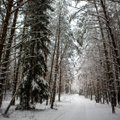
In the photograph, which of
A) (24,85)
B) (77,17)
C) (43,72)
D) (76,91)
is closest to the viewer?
(77,17)

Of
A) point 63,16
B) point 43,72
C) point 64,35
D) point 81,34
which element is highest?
point 63,16

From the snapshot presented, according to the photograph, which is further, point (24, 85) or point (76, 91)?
point (76, 91)

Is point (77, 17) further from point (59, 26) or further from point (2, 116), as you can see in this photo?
point (59, 26)

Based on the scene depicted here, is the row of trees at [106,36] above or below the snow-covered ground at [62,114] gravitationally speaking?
above

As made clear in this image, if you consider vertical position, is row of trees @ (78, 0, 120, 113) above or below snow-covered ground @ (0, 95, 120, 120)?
above

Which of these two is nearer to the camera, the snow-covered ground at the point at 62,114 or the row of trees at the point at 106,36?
the row of trees at the point at 106,36

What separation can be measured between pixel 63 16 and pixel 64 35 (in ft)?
7.45

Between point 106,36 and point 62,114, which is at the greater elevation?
point 106,36

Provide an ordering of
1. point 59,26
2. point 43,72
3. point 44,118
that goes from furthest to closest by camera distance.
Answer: point 59,26 < point 43,72 < point 44,118

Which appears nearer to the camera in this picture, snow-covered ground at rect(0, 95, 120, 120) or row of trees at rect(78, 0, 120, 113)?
row of trees at rect(78, 0, 120, 113)

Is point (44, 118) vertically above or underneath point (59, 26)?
underneath

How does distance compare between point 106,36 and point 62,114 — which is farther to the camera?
point 106,36

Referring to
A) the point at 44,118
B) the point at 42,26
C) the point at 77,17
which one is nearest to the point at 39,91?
the point at 44,118

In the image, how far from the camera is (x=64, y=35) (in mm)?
21438
